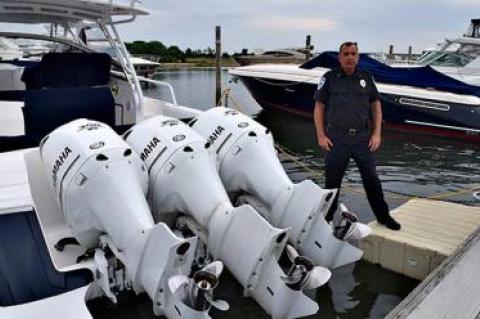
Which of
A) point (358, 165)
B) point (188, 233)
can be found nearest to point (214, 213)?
point (188, 233)

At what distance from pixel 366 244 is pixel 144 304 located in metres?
2.00

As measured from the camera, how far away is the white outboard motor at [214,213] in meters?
3.17

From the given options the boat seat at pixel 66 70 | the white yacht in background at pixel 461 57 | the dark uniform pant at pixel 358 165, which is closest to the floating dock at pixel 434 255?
the dark uniform pant at pixel 358 165

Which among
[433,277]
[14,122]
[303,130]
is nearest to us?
[433,277]

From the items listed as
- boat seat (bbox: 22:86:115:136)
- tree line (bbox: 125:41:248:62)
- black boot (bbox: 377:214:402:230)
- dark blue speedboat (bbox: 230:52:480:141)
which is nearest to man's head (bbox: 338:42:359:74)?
black boot (bbox: 377:214:402:230)

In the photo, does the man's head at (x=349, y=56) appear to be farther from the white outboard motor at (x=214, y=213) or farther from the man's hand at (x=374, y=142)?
the white outboard motor at (x=214, y=213)

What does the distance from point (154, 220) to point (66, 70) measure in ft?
9.98

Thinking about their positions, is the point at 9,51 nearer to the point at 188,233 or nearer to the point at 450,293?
the point at 188,233

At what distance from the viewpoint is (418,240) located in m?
4.16

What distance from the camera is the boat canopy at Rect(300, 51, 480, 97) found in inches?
436

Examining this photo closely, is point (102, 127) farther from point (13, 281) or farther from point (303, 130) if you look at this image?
point (303, 130)

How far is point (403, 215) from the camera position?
4723mm

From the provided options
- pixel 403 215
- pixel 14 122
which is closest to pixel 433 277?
pixel 403 215

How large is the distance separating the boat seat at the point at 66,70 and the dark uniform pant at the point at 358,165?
3395mm
